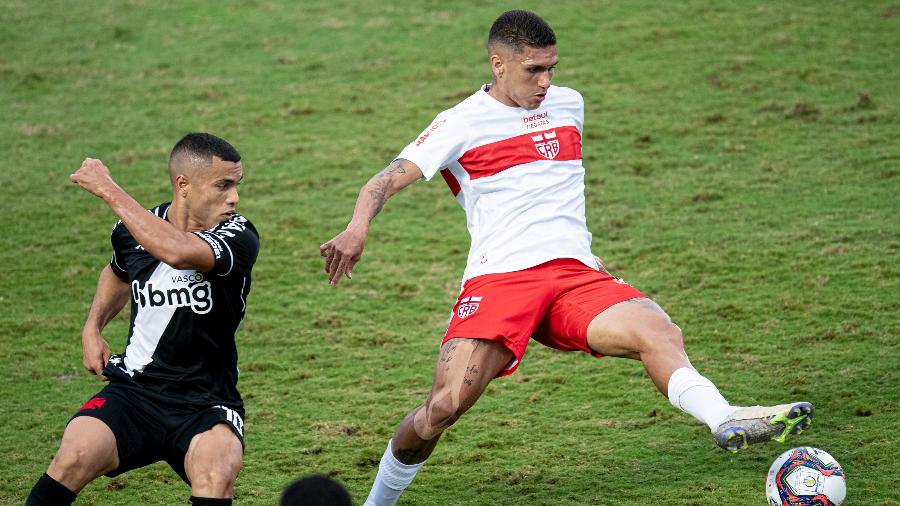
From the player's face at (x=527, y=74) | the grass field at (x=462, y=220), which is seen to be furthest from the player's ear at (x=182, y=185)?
the grass field at (x=462, y=220)

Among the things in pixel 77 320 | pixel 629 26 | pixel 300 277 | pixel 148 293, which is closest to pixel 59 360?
pixel 77 320

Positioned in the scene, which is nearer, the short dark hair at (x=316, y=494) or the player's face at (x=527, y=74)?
the short dark hair at (x=316, y=494)

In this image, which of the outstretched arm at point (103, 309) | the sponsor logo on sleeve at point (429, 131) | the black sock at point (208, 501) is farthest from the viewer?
the sponsor logo on sleeve at point (429, 131)

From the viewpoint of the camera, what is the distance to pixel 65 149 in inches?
464


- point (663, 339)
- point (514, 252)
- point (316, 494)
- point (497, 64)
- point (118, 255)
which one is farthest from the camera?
point (497, 64)

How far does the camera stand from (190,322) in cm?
468

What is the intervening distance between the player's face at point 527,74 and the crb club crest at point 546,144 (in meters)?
0.15

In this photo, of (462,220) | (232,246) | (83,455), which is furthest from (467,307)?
(462,220)

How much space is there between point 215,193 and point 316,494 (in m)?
2.07

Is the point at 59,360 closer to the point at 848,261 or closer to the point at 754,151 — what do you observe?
the point at 848,261

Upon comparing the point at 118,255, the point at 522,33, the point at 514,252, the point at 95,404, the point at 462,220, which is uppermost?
the point at 522,33

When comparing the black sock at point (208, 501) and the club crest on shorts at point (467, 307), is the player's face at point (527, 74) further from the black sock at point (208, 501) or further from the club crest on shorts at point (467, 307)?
the black sock at point (208, 501)

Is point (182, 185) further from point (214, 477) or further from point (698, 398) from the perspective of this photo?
point (698, 398)

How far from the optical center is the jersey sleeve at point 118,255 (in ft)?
16.2
